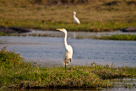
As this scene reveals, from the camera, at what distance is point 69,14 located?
35.6 meters

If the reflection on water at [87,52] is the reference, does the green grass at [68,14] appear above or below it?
above

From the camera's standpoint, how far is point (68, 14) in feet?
116

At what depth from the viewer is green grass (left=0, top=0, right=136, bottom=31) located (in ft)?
85.4

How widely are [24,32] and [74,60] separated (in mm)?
11844

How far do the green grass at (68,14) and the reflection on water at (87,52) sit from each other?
21.6ft

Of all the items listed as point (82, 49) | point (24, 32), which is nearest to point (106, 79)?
point (82, 49)

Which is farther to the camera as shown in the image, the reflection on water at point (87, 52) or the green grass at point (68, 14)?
the green grass at point (68, 14)

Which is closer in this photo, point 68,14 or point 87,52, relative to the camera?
point 87,52

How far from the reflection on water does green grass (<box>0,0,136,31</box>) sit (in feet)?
21.6

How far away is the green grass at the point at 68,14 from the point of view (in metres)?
26.0

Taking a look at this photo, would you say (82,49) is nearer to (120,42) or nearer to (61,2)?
(120,42)

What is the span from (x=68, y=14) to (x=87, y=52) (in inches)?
844

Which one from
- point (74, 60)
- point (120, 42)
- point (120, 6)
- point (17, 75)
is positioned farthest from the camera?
point (120, 6)

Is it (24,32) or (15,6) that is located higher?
(15,6)
